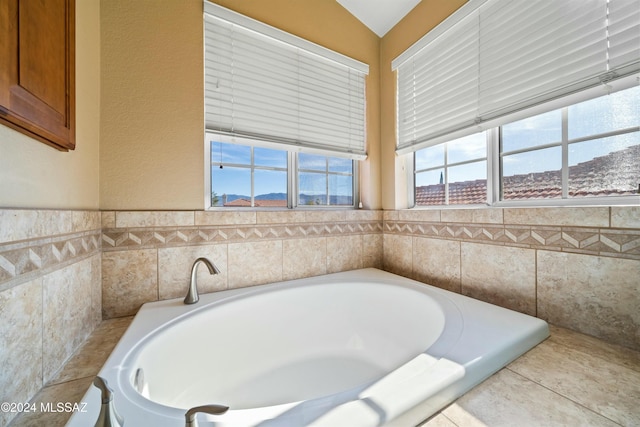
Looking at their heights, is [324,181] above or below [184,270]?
above

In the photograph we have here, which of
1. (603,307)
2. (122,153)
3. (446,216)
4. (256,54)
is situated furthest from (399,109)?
(122,153)

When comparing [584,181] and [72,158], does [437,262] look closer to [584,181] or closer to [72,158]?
[584,181]

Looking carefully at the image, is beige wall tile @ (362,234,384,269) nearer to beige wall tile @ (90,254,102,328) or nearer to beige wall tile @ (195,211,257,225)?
beige wall tile @ (195,211,257,225)

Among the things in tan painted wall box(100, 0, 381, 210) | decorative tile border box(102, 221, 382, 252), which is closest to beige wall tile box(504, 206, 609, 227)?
decorative tile border box(102, 221, 382, 252)

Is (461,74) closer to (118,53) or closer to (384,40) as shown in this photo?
(384,40)

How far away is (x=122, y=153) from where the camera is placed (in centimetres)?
119

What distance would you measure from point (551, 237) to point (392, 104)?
1377 millimetres

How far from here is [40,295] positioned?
71cm

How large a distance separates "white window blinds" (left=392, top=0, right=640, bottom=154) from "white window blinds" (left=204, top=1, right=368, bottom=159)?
0.41 meters

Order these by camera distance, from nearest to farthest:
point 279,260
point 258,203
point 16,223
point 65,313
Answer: point 16,223
point 65,313
point 279,260
point 258,203

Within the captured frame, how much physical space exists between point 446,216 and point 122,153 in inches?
73.7

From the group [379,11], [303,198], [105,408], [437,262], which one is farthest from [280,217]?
[379,11]

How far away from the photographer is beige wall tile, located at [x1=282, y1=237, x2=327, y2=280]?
1.59 meters

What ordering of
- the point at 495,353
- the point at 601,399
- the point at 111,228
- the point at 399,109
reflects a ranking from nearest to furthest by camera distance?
the point at 601,399
the point at 495,353
the point at 111,228
the point at 399,109
